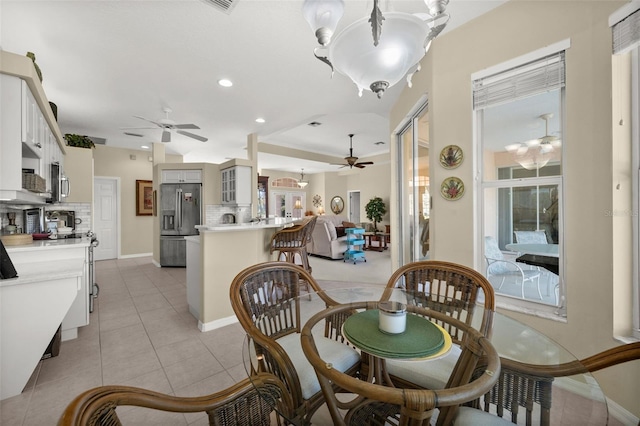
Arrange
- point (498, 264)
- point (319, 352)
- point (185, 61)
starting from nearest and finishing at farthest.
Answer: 1. point (319, 352)
2. point (498, 264)
3. point (185, 61)

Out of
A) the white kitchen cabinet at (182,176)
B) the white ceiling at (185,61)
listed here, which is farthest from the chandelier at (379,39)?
the white kitchen cabinet at (182,176)

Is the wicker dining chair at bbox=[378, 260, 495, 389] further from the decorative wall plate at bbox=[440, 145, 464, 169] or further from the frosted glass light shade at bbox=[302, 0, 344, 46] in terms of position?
the frosted glass light shade at bbox=[302, 0, 344, 46]

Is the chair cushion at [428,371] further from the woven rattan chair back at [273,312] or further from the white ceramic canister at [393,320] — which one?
the woven rattan chair back at [273,312]

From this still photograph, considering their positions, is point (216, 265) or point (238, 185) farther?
point (238, 185)

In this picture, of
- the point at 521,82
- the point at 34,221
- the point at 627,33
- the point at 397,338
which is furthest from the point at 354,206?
the point at 397,338

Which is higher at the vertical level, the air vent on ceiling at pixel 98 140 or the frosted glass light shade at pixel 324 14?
the air vent on ceiling at pixel 98 140

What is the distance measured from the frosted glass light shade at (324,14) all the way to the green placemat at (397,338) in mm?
1255

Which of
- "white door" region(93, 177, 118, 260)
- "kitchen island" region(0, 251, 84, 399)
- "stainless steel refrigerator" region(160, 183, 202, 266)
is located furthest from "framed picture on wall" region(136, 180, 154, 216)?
"kitchen island" region(0, 251, 84, 399)

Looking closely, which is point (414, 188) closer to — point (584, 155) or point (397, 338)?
point (584, 155)

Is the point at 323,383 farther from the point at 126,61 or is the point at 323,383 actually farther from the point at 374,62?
the point at 126,61

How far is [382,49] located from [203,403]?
1493mm

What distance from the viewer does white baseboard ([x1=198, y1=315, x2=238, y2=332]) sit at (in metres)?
2.65

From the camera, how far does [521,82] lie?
194 centimetres

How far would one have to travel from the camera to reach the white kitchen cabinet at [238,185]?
17.7 feet
